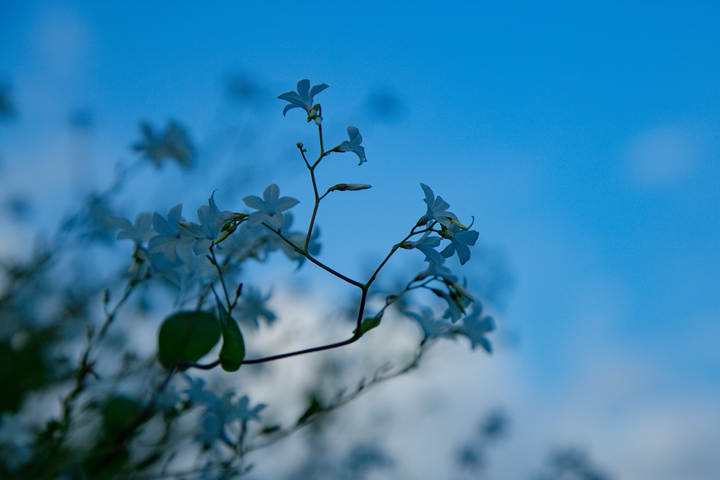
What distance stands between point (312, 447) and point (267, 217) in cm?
458

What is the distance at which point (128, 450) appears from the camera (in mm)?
1469

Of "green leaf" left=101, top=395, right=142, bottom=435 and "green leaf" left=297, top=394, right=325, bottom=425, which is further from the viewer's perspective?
"green leaf" left=101, top=395, right=142, bottom=435

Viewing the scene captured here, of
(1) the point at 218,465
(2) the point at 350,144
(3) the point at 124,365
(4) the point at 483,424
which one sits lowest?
(1) the point at 218,465

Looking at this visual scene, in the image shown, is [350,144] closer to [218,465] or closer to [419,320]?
[419,320]

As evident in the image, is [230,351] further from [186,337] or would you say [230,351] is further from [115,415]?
[115,415]

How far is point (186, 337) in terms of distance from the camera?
1.26 m

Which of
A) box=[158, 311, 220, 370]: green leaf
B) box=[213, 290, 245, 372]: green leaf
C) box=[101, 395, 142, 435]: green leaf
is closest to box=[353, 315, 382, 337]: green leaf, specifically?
box=[213, 290, 245, 372]: green leaf

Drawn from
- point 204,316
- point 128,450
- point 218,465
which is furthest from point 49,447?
point 204,316

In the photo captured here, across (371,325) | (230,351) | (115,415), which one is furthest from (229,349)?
(115,415)

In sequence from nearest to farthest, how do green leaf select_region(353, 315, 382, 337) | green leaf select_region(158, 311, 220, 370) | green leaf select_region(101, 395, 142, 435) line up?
green leaf select_region(353, 315, 382, 337) < green leaf select_region(158, 311, 220, 370) < green leaf select_region(101, 395, 142, 435)

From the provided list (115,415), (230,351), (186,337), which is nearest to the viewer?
(230,351)

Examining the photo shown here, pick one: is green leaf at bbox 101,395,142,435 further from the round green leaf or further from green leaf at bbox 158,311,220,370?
the round green leaf

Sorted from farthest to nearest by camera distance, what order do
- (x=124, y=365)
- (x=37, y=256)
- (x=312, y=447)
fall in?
(x=312, y=447) < (x=37, y=256) < (x=124, y=365)

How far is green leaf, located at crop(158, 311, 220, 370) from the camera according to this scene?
1.25m
